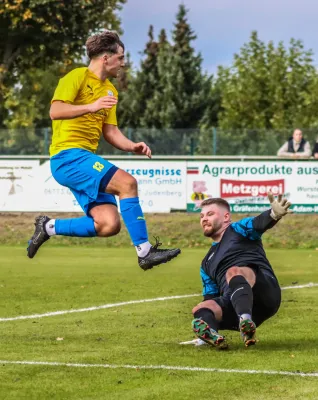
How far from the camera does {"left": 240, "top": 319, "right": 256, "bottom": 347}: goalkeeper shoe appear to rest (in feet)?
26.0

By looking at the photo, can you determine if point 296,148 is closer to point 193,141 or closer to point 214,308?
point 193,141

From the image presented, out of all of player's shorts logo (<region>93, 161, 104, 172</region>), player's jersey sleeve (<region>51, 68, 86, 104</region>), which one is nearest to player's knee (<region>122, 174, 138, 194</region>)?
player's shorts logo (<region>93, 161, 104, 172</region>)

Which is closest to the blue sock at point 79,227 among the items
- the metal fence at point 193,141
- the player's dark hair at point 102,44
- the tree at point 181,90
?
the player's dark hair at point 102,44

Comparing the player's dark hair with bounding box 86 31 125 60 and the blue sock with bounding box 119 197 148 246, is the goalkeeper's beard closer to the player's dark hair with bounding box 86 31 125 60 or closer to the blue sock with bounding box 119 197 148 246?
the blue sock with bounding box 119 197 148 246

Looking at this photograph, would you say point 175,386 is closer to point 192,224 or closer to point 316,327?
point 316,327

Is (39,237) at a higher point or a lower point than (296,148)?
lower

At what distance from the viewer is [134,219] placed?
31.5ft

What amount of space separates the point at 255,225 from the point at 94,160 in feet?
5.90

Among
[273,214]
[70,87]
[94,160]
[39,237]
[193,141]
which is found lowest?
[39,237]

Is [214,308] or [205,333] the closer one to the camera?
[205,333]

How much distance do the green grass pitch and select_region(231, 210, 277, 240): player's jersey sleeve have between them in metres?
0.88

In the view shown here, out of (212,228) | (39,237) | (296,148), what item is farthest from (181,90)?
(212,228)

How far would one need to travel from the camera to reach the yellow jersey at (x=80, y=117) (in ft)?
31.2

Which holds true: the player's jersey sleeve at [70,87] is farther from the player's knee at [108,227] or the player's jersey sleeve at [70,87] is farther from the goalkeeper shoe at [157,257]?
the goalkeeper shoe at [157,257]
